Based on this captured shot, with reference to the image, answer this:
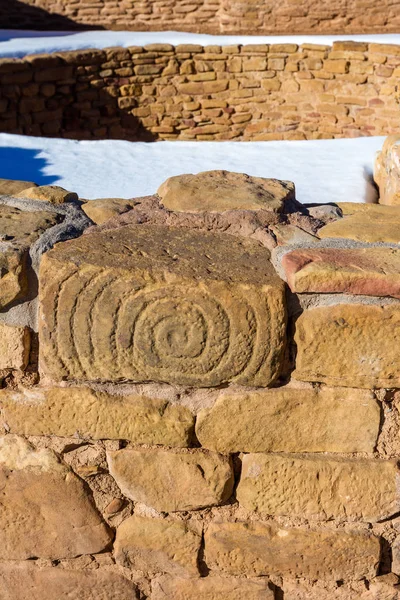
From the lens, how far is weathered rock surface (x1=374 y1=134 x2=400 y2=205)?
13.2 feet

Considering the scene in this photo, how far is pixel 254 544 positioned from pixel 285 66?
303 inches

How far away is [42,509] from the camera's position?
175 cm

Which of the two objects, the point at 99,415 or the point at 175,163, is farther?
the point at 175,163

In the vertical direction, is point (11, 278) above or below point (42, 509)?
above

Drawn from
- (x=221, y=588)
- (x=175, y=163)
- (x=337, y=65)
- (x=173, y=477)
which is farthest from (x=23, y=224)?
(x=337, y=65)

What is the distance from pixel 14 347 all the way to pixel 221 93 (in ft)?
25.2

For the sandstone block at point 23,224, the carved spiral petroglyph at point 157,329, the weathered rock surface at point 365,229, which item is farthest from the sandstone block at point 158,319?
the weathered rock surface at point 365,229

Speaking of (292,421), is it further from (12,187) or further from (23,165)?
(23,165)

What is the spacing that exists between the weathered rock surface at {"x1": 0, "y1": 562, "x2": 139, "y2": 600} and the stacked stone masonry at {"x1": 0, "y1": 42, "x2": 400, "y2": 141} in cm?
685

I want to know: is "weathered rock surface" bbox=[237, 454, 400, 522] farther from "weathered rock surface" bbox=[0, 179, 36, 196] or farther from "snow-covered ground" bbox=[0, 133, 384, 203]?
"snow-covered ground" bbox=[0, 133, 384, 203]

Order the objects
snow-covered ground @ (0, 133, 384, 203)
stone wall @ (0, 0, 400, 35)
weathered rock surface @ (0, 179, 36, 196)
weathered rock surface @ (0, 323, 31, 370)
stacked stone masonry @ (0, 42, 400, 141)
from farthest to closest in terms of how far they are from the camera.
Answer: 1. stone wall @ (0, 0, 400, 35)
2. stacked stone masonry @ (0, 42, 400, 141)
3. snow-covered ground @ (0, 133, 384, 203)
4. weathered rock surface @ (0, 179, 36, 196)
5. weathered rock surface @ (0, 323, 31, 370)

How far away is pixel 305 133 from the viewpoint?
29.6 ft

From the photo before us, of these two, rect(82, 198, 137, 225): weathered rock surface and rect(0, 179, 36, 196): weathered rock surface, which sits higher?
rect(82, 198, 137, 225): weathered rock surface

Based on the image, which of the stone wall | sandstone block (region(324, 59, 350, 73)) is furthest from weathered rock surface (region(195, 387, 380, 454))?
the stone wall
